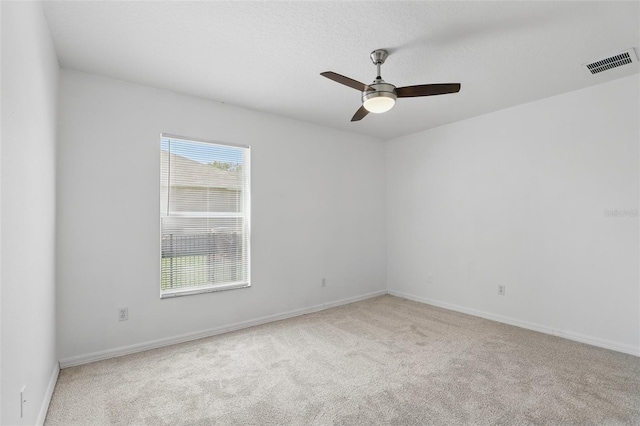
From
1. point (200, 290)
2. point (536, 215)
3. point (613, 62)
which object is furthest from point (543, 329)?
point (200, 290)

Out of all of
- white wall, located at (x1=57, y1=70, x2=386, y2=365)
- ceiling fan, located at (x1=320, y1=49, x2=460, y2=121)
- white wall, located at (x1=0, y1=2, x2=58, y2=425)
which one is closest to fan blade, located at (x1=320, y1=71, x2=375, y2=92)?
ceiling fan, located at (x1=320, y1=49, x2=460, y2=121)

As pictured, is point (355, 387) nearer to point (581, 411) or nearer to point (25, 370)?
point (581, 411)

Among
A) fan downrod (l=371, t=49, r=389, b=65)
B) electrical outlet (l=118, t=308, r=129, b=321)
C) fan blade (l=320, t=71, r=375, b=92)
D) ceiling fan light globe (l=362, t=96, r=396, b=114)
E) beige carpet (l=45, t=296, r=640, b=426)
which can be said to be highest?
fan downrod (l=371, t=49, r=389, b=65)

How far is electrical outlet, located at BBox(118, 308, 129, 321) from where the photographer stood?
299cm

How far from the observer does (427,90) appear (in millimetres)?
2457

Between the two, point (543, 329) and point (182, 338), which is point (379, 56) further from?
point (543, 329)

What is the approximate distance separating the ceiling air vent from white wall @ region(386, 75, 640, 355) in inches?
15.8

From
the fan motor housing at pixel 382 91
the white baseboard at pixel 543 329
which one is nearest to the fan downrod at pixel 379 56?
the fan motor housing at pixel 382 91

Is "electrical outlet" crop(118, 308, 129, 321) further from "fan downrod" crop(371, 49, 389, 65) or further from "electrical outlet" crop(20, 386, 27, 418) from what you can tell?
"fan downrod" crop(371, 49, 389, 65)

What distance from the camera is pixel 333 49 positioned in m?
2.53

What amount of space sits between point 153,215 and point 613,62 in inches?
173

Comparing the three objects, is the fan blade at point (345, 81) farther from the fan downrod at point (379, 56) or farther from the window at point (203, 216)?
the window at point (203, 216)

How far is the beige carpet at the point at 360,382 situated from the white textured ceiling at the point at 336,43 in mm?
2585

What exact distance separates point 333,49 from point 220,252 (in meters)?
2.44
